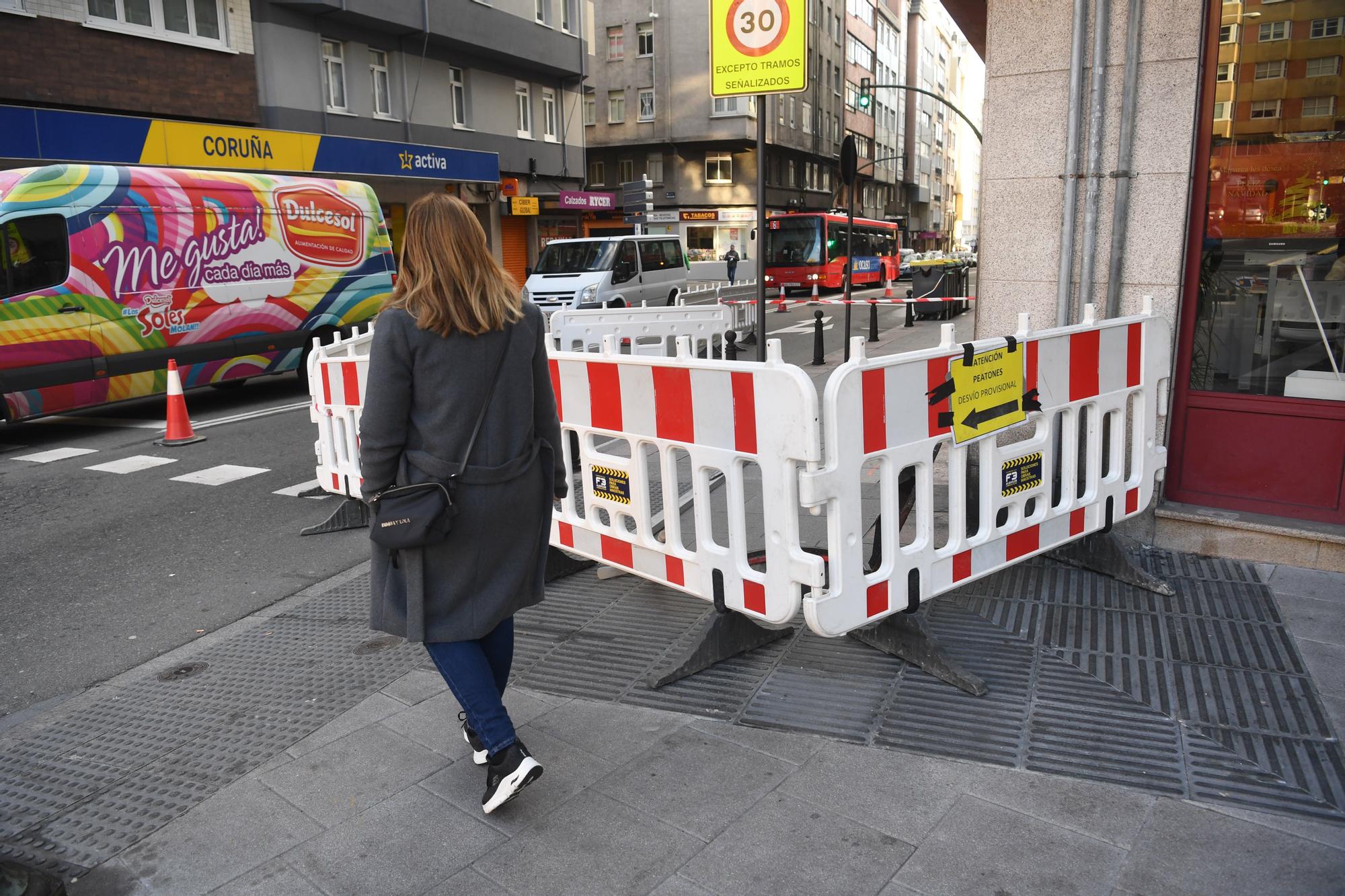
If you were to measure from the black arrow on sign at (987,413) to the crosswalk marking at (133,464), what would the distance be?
770 cm

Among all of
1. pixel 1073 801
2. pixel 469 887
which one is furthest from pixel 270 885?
pixel 1073 801

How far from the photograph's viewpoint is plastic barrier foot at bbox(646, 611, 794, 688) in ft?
13.1

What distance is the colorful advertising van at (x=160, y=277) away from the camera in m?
10.0

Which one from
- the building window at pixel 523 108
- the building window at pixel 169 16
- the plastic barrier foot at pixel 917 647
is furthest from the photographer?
the building window at pixel 523 108

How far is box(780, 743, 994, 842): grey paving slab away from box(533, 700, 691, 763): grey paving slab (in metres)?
0.57

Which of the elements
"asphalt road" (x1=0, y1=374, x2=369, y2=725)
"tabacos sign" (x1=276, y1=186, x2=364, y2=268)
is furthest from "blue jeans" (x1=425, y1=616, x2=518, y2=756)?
"tabacos sign" (x1=276, y1=186, x2=364, y2=268)

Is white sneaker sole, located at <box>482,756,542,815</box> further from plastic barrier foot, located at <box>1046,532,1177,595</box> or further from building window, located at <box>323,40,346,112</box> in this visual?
building window, located at <box>323,40,346,112</box>

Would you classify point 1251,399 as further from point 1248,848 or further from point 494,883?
point 494,883

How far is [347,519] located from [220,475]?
2.45m

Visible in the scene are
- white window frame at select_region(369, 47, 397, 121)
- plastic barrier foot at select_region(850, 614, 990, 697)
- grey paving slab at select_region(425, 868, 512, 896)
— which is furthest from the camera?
white window frame at select_region(369, 47, 397, 121)

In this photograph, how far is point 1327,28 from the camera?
5.00m

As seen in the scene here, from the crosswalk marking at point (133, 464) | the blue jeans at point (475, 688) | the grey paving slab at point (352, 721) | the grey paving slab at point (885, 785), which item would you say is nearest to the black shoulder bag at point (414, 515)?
the blue jeans at point (475, 688)

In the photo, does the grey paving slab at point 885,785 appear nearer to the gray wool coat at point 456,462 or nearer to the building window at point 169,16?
the gray wool coat at point 456,462

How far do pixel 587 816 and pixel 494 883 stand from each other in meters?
0.40
